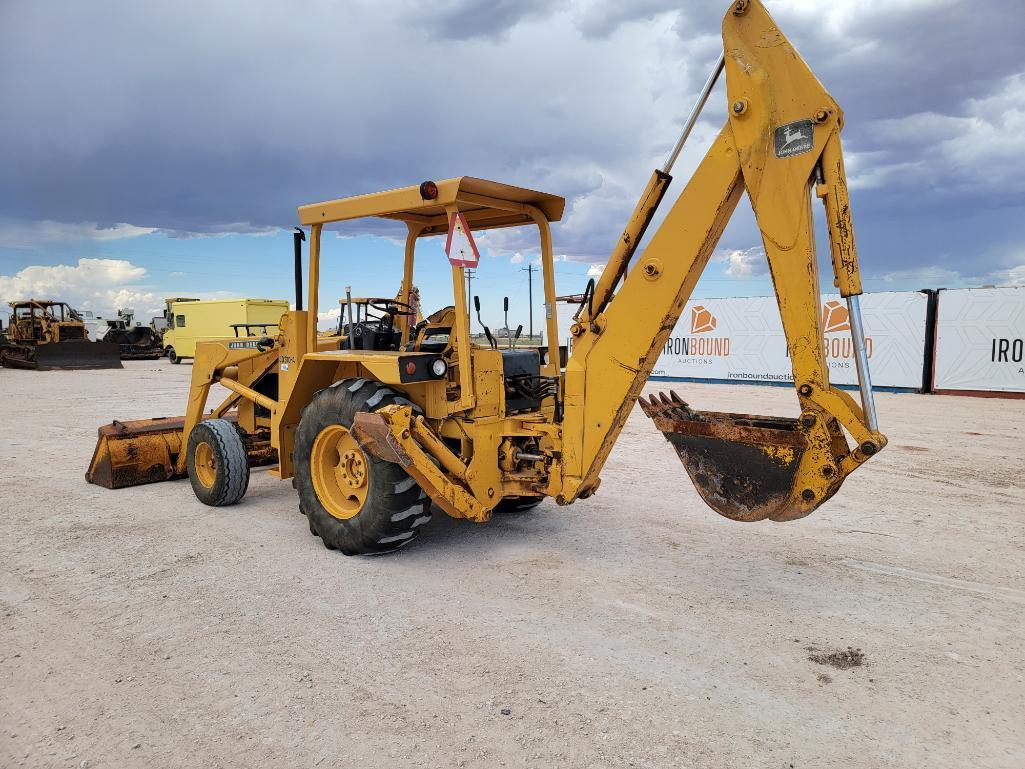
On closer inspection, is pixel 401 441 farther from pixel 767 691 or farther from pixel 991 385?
pixel 991 385

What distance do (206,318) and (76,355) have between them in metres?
4.69

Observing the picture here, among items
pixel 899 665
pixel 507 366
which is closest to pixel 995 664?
pixel 899 665

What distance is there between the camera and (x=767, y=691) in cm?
330

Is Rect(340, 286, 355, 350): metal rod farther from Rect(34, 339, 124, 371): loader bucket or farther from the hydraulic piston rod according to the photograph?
Rect(34, 339, 124, 371): loader bucket

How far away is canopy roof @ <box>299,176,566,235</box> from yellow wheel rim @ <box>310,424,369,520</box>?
1.67m

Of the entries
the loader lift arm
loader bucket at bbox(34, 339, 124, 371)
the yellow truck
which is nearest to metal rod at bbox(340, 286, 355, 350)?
the loader lift arm

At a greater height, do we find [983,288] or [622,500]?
[983,288]

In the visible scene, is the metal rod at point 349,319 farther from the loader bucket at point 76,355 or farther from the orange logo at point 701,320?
the loader bucket at point 76,355

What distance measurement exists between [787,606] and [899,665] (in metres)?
0.79

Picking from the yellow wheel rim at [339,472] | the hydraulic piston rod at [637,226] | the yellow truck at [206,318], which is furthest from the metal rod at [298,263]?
the yellow truck at [206,318]

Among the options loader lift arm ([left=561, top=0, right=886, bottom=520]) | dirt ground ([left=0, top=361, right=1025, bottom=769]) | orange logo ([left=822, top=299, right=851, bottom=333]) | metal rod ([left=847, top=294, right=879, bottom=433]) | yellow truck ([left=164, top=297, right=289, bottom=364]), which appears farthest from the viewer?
yellow truck ([left=164, top=297, right=289, bottom=364])

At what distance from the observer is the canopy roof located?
193 inches

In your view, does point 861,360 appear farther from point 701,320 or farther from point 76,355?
point 76,355

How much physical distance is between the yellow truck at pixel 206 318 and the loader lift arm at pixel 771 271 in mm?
21682
